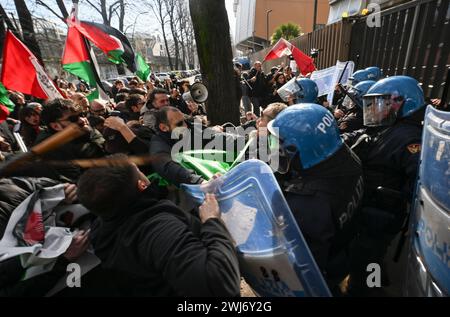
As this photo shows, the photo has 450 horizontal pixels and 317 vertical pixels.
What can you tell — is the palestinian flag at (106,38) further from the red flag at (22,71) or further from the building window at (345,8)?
the building window at (345,8)

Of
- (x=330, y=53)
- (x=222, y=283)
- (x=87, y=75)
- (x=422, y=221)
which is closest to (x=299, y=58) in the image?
(x=330, y=53)

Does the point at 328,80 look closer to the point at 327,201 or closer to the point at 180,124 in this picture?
the point at 180,124

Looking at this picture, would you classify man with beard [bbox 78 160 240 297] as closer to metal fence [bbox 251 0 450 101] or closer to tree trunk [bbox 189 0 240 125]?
tree trunk [bbox 189 0 240 125]

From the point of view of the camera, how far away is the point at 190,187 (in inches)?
65.5

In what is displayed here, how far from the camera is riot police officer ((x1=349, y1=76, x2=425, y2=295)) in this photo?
1.87m

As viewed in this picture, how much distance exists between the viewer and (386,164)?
204 cm

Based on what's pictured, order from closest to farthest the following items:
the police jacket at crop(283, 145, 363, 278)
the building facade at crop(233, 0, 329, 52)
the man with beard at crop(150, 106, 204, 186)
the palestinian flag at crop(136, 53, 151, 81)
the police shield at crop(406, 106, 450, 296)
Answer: the police shield at crop(406, 106, 450, 296) → the police jacket at crop(283, 145, 363, 278) → the man with beard at crop(150, 106, 204, 186) → the palestinian flag at crop(136, 53, 151, 81) → the building facade at crop(233, 0, 329, 52)

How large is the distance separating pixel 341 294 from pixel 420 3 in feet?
14.8

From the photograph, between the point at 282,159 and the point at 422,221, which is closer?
the point at 422,221

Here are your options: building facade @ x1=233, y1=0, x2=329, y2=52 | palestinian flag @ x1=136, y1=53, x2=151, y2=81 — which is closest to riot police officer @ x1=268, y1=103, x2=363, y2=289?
palestinian flag @ x1=136, y1=53, x2=151, y2=81

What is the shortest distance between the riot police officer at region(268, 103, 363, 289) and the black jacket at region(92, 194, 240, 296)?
472 millimetres

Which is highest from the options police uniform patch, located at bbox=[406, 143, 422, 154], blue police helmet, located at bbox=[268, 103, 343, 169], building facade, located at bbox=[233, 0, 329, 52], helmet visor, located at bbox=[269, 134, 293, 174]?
building facade, located at bbox=[233, 0, 329, 52]

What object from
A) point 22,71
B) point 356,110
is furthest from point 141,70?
point 356,110
